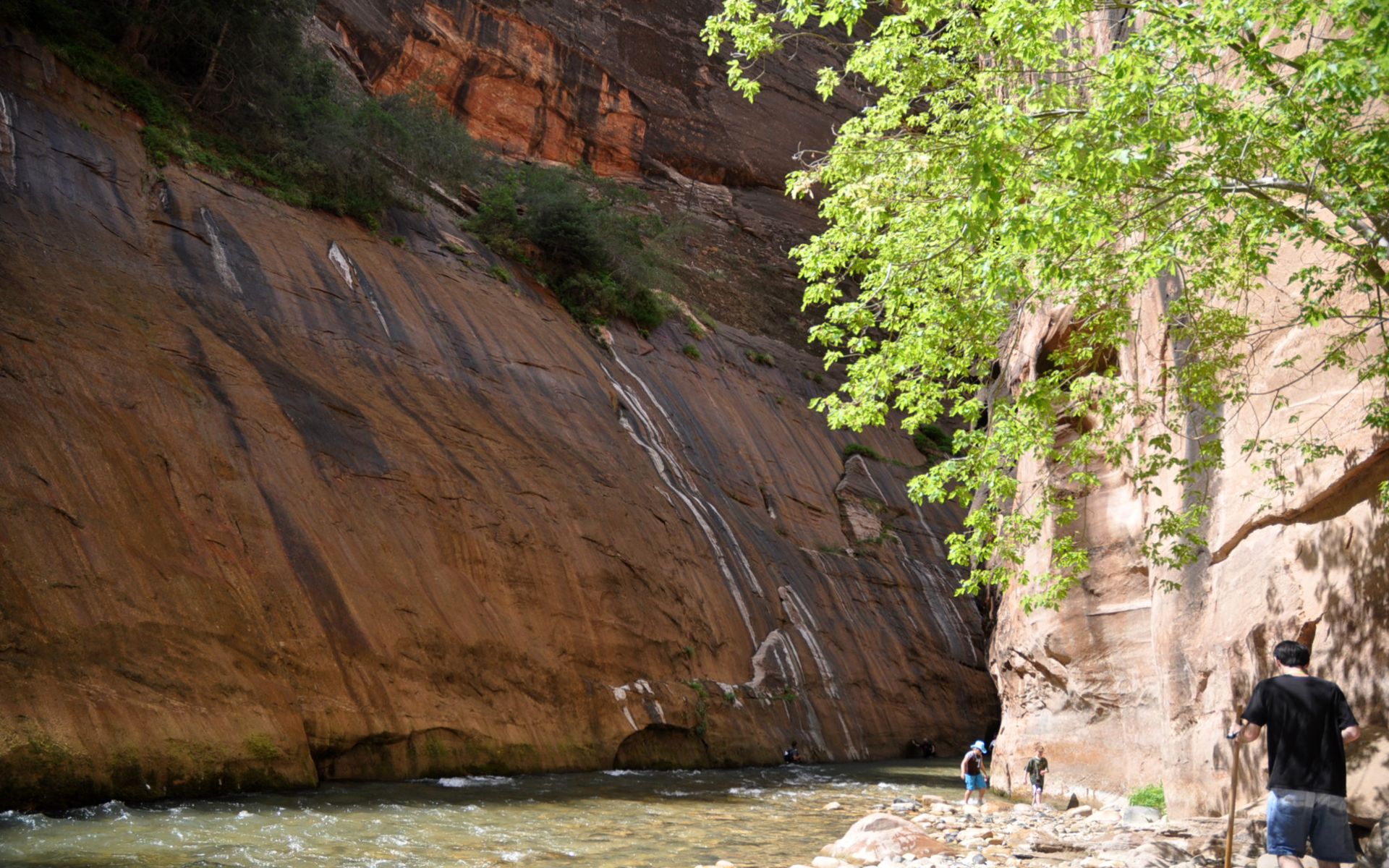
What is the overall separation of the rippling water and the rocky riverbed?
0.85m

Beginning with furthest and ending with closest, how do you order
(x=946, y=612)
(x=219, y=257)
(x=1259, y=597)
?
(x=946, y=612) → (x=219, y=257) → (x=1259, y=597)

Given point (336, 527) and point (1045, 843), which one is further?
point (336, 527)

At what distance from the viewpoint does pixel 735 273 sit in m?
44.1

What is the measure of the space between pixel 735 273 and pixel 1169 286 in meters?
32.0

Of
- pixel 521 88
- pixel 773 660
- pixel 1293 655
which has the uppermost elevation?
pixel 521 88

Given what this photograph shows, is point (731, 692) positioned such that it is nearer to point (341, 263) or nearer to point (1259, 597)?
point (341, 263)

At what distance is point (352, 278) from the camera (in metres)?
21.2

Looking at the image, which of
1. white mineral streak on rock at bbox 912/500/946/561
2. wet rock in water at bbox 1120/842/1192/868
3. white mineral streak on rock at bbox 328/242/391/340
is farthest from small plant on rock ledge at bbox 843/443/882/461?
wet rock in water at bbox 1120/842/1192/868

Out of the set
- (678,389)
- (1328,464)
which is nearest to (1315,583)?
(1328,464)

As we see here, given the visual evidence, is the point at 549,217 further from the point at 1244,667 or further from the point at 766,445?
the point at 1244,667

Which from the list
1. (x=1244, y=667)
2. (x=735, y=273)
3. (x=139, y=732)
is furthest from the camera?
(x=735, y=273)

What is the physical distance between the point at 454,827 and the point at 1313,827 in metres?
8.81

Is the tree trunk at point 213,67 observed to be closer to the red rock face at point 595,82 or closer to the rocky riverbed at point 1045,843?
the red rock face at point 595,82

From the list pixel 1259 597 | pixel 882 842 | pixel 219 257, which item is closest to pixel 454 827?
pixel 882 842
